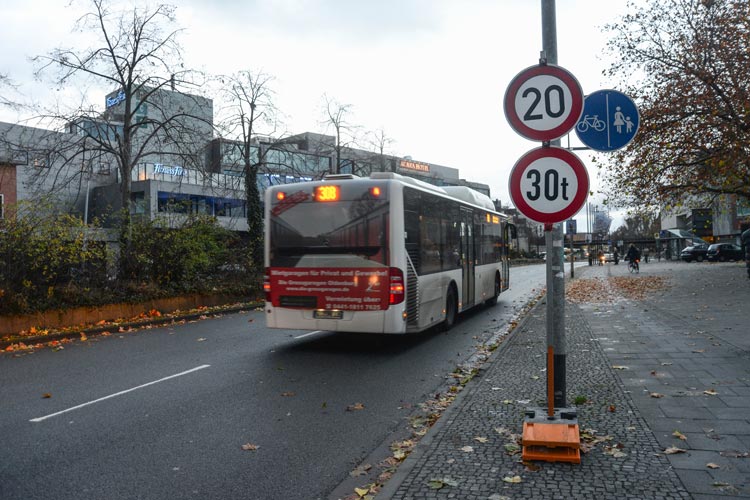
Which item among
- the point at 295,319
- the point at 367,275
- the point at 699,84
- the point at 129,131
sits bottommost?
the point at 295,319

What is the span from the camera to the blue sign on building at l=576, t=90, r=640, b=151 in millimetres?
5992

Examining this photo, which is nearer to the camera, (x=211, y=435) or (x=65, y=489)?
(x=65, y=489)

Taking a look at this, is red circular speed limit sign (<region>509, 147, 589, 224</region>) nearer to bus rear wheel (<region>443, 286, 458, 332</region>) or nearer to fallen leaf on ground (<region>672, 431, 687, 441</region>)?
fallen leaf on ground (<region>672, 431, 687, 441</region>)

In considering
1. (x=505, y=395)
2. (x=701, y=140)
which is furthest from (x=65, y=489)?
(x=701, y=140)

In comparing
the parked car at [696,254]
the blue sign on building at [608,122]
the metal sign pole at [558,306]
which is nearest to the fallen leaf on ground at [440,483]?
the metal sign pole at [558,306]

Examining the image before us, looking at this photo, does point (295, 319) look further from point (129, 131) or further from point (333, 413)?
point (129, 131)

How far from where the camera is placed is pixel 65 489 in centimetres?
425

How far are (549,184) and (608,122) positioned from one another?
67.7 inches

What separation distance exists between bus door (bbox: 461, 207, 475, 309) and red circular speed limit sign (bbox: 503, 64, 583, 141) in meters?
8.36

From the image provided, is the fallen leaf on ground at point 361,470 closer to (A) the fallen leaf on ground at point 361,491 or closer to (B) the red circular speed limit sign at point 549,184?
(A) the fallen leaf on ground at point 361,491

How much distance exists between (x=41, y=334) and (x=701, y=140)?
70.3 ft

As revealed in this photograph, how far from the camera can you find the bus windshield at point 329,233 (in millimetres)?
9398

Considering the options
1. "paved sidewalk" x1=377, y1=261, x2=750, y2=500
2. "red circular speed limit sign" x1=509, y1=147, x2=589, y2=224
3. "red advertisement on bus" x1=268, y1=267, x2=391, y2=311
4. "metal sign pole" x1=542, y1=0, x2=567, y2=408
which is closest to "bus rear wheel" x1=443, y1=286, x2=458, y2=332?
"paved sidewalk" x1=377, y1=261, x2=750, y2=500

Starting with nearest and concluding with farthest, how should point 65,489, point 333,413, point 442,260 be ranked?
point 65,489 → point 333,413 → point 442,260
